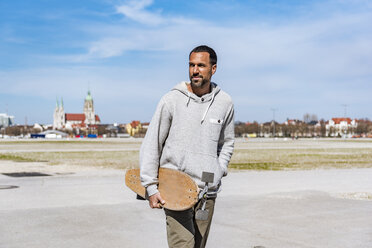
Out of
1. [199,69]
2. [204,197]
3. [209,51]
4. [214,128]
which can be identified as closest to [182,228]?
[204,197]

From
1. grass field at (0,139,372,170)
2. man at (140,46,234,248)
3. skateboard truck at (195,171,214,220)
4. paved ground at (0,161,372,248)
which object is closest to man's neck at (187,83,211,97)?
man at (140,46,234,248)

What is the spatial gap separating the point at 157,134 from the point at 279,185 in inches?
372

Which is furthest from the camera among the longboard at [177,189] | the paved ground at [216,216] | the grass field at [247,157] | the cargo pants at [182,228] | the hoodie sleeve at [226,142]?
the grass field at [247,157]

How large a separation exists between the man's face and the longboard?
627 mm

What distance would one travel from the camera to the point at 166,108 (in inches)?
123

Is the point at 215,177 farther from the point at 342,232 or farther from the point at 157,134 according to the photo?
the point at 342,232

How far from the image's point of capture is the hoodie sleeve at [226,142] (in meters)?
3.37

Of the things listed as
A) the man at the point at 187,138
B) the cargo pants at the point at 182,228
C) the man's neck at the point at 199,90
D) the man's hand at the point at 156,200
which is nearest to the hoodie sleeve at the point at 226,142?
the man at the point at 187,138

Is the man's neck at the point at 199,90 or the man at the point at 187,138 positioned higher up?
the man's neck at the point at 199,90

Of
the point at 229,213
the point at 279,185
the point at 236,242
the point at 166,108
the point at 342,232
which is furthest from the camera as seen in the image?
the point at 279,185

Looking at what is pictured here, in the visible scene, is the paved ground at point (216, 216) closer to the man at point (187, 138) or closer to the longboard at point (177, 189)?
the man at point (187, 138)

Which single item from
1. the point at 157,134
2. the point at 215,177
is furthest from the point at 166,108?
the point at 215,177

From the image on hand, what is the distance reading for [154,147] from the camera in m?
3.13

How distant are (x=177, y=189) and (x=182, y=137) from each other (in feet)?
1.15
